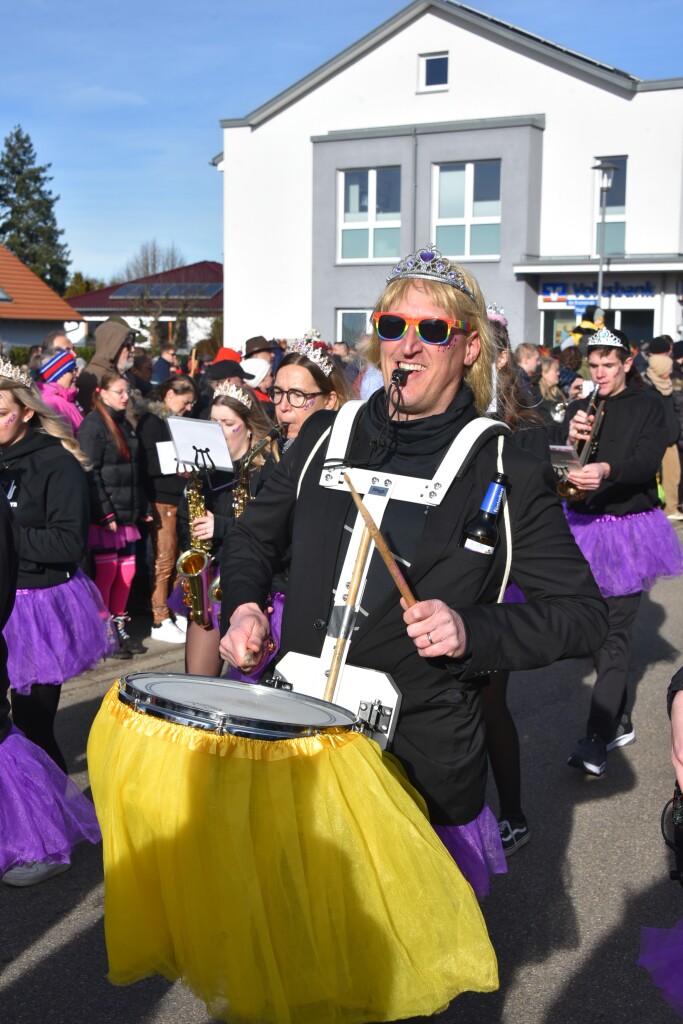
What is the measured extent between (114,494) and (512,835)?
14.1 feet

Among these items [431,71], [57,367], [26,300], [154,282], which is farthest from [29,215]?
[57,367]

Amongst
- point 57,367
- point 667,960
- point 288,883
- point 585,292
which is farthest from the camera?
point 585,292

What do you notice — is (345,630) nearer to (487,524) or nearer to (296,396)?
(487,524)

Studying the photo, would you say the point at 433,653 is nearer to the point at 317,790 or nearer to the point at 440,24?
the point at 317,790

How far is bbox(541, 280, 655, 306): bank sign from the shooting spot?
27116 millimetres

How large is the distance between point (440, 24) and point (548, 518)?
28652 mm

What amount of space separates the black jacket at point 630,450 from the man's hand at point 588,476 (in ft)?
0.90

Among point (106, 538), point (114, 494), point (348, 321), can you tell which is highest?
point (348, 321)

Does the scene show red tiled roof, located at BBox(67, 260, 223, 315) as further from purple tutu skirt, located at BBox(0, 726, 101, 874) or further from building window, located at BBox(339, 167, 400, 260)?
purple tutu skirt, located at BBox(0, 726, 101, 874)

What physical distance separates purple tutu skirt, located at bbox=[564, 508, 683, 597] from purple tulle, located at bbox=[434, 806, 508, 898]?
3226 mm

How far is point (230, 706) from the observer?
2367mm

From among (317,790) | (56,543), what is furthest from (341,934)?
(56,543)

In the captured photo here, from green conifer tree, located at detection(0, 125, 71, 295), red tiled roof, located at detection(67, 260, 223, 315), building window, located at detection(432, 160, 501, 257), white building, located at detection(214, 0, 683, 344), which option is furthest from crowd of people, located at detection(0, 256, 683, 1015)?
green conifer tree, located at detection(0, 125, 71, 295)

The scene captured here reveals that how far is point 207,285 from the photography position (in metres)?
50.0
